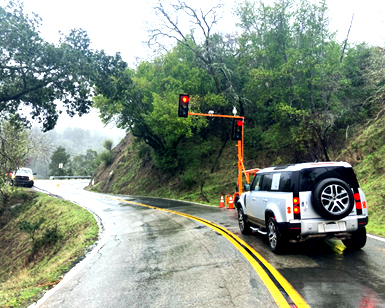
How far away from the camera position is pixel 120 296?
4.67m

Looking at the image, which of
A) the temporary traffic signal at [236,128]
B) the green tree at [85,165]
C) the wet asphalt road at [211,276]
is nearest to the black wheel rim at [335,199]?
the wet asphalt road at [211,276]

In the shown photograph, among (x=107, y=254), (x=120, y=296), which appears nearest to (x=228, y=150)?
(x=107, y=254)

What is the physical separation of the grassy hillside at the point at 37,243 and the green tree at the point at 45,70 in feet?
19.8

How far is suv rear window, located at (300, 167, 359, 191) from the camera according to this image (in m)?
6.25

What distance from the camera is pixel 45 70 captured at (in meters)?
16.4

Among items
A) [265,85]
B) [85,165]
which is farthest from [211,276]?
[85,165]

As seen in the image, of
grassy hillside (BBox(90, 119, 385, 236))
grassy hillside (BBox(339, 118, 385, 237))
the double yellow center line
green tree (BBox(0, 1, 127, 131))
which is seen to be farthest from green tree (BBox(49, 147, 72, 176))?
the double yellow center line

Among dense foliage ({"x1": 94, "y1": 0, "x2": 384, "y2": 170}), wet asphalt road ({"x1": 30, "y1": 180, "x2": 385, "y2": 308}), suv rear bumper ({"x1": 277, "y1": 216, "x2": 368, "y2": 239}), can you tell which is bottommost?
wet asphalt road ({"x1": 30, "y1": 180, "x2": 385, "y2": 308})

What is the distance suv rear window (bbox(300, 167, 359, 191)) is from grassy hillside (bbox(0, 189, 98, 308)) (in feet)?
17.3

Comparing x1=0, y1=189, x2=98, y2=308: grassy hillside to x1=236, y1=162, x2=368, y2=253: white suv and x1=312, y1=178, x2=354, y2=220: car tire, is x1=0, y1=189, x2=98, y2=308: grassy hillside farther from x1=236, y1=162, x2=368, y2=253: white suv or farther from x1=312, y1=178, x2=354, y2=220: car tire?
x1=312, y1=178, x2=354, y2=220: car tire

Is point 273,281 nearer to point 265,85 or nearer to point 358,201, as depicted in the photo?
point 358,201

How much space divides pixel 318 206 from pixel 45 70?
15.7 m

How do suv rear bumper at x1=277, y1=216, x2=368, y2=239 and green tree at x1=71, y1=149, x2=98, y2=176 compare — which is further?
green tree at x1=71, y1=149, x2=98, y2=176

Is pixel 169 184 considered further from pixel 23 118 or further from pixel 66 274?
pixel 66 274
